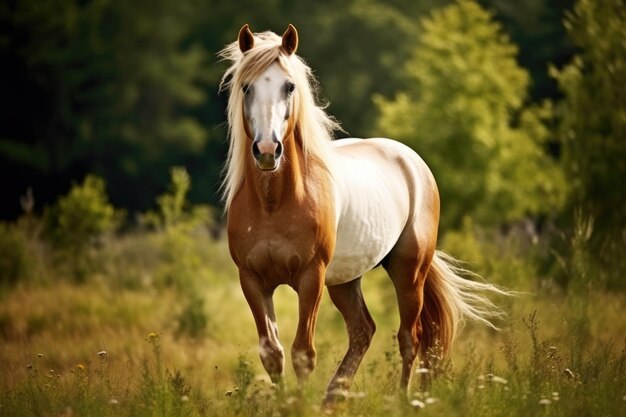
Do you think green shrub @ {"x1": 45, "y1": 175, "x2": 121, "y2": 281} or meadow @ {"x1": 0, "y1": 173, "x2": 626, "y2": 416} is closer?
meadow @ {"x1": 0, "y1": 173, "x2": 626, "y2": 416}

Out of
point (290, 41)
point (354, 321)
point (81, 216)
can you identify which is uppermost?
point (290, 41)

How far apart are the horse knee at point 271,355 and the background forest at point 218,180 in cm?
16

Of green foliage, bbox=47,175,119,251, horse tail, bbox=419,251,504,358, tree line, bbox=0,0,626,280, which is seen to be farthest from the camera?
tree line, bbox=0,0,626,280

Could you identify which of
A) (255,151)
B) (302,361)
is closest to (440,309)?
(302,361)

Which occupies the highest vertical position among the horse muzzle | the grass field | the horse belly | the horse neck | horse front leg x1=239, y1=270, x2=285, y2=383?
the horse muzzle

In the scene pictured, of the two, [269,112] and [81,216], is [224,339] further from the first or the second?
[269,112]

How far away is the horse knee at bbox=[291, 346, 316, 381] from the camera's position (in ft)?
20.0

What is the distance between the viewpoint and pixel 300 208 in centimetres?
633

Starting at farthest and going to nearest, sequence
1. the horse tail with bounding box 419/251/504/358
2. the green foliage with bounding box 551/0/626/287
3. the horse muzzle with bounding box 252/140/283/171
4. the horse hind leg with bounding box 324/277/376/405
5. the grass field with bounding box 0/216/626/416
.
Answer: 1. the green foliage with bounding box 551/0/626/287
2. the horse tail with bounding box 419/251/504/358
3. the horse hind leg with bounding box 324/277/376/405
4. the grass field with bounding box 0/216/626/416
5. the horse muzzle with bounding box 252/140/283/171

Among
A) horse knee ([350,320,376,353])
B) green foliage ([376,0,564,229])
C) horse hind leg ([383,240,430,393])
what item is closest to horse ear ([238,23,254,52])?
horse hind leg ([383,240,430,393])

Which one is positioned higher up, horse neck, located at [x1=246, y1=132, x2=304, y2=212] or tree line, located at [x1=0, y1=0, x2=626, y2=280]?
tree line, located at [x1=0, y1=0, x2=626, y2=280]

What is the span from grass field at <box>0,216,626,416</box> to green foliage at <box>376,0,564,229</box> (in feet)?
26.0

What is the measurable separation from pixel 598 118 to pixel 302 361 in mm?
10950

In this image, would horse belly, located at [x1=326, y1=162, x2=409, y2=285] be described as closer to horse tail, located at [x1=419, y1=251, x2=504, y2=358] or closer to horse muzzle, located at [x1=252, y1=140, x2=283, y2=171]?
horse tail, located at [x1=419, y1=251, x2=504, y2=358]
